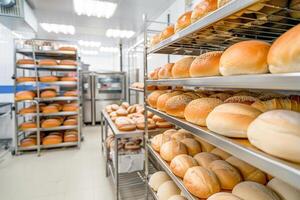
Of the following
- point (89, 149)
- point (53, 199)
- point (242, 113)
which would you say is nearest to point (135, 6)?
point (89, 149)

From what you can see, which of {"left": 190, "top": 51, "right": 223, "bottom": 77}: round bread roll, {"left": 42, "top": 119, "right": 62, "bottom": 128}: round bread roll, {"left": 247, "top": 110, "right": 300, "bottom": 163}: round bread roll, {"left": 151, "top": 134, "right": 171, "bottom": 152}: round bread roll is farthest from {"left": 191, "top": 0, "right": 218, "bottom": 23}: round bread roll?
{"left": 42, "top": 119, "right": 62, "bottom": 128}: round bread roll

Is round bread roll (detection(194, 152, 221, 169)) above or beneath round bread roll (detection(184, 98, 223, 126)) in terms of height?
beneath

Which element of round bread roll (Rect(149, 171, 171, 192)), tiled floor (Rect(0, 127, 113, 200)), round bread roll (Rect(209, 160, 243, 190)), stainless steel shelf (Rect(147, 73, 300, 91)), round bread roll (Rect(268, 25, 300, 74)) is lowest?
tiled floor (Rect(0, 127, 113, 200))

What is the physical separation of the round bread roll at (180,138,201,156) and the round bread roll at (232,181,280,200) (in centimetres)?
44

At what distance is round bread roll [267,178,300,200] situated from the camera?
736mm

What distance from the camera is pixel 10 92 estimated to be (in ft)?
14.4

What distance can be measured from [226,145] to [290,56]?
362mm

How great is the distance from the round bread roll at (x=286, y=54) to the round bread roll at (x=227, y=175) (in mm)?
570

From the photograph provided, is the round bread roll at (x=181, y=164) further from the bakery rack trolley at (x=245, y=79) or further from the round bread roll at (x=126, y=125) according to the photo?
the round bread roll at (x=126, y=125)

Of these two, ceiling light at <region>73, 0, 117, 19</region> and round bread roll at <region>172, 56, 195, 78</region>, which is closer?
round bread roll at <region>172, 56, 195, 78</region>

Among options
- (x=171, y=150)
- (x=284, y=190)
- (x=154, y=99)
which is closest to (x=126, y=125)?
(x=154, y=99)

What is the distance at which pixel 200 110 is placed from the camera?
100 cm

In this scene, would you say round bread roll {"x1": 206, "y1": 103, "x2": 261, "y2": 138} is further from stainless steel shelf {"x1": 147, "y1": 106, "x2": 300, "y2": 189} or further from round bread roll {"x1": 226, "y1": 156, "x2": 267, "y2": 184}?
round bread roll {"x1": 226, "y1": 156, "x2": 267, "y2": 184}

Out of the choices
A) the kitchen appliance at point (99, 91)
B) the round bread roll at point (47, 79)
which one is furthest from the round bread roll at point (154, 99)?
the kitchen appliance at point (99, 91)
